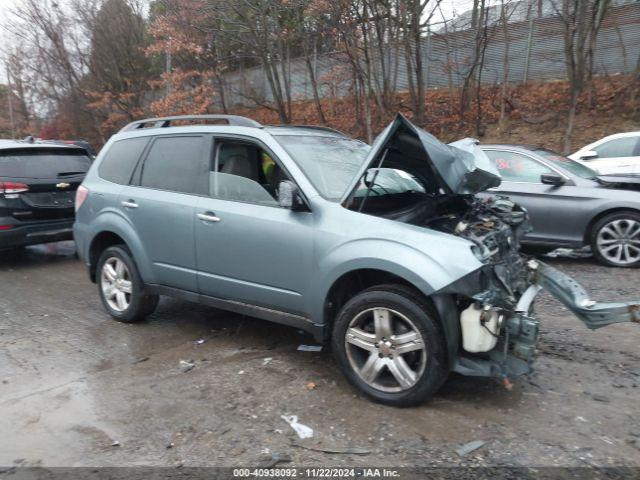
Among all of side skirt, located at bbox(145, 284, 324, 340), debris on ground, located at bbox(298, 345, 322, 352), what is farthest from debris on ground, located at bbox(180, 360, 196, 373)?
debris on ground, located at bbox(298, 345, 322, 352)

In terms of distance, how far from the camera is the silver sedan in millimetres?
6879

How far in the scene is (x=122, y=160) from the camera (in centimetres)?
550

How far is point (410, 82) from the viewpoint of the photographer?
1412 centimetres

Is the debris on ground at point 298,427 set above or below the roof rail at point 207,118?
below

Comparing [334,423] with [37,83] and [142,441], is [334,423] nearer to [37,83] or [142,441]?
[142,441]

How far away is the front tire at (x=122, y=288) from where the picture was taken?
5.19 m

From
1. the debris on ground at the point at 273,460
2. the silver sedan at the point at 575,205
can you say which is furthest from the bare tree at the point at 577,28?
the debris on ground at the point at 273,460

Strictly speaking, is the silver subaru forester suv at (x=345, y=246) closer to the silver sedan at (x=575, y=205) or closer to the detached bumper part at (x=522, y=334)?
the detached bumper part at (x=522, y=334)

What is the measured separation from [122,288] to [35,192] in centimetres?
339

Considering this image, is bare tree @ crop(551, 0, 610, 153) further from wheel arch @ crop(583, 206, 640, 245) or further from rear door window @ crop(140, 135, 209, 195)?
rear door window @ crop(140, 135, 209, 195)

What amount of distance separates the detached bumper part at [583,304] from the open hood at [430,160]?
2.50ft

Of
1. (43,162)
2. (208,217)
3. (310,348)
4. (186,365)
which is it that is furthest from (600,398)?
(43,162)

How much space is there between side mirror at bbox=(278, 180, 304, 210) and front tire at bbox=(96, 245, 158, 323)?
6.64 ft

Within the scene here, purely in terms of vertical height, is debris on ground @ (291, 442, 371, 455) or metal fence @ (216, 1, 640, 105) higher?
metal fence @ (216, 1, 640, 105)
